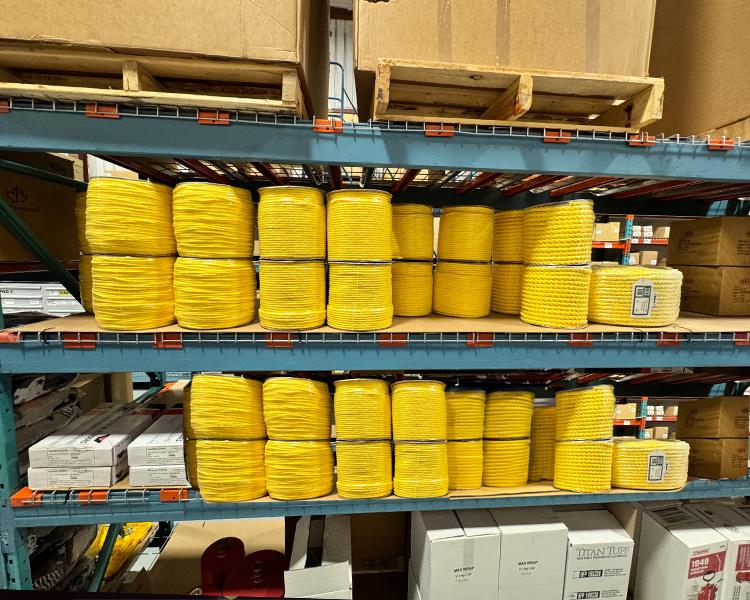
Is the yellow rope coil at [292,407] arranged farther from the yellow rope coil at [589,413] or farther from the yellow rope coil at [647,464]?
the yellow rope coil at [647,464]

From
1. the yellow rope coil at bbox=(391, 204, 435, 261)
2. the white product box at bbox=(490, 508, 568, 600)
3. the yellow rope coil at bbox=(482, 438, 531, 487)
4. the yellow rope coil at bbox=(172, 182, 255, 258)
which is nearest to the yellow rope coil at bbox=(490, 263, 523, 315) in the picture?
the yellow rope coil at bbox=(391, 204, 435, 261)

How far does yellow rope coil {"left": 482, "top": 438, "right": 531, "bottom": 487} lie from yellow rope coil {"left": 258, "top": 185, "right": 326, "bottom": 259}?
1463 mm

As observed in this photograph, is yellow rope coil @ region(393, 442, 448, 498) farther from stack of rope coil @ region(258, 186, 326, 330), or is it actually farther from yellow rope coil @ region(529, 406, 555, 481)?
stack of rope coil @ region(258, 186, 326, 330)

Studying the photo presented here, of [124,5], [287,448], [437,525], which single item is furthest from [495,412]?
[124,5]

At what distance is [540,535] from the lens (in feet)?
Result: 6.67

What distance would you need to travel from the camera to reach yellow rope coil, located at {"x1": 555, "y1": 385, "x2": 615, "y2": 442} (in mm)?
1970

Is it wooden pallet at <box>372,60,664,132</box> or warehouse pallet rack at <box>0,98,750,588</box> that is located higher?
wooden pallet at <box>372,60,664,132</box>

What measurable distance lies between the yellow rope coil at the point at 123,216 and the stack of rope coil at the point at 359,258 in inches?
31.8

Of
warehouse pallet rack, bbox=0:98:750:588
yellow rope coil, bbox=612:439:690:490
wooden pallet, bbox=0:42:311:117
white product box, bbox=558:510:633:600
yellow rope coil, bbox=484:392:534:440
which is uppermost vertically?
wooden pallet, bbox=0:42:311:117

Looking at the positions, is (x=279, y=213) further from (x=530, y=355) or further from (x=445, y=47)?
(x=530, y=355)

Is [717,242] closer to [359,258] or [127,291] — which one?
[359,258]

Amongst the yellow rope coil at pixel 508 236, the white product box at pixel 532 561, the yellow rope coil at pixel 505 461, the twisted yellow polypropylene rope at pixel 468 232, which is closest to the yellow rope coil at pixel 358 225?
the twisted yellow polypropylene rope at pixel 468 232

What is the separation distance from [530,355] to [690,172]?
1167 millimetres

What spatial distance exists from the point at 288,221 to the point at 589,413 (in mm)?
1856
